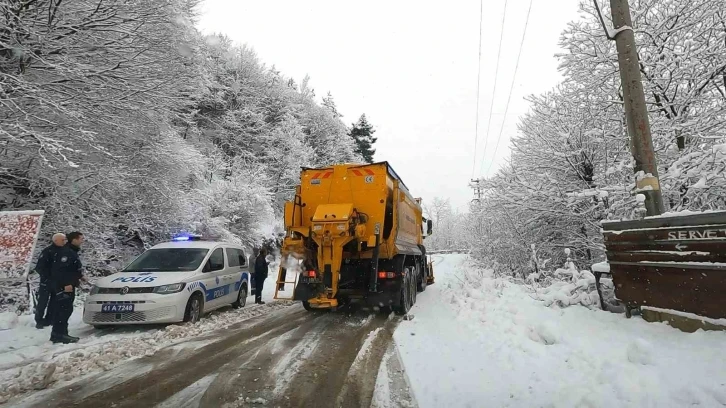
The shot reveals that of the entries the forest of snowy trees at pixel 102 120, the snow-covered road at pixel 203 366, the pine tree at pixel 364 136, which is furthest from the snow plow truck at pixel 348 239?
the pine tree at pixel 364 136

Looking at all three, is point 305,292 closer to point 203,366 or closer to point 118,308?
point 118,308

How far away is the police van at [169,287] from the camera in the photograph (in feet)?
21.3

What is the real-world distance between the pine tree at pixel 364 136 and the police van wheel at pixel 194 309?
39.6 metres

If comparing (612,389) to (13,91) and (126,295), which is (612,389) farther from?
(13,91)

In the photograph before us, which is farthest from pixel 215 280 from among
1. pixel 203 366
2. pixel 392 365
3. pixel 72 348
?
pixel 392 365

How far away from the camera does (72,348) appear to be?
17.8ft

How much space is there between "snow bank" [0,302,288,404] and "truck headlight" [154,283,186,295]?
1.98ft

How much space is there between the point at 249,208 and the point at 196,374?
1537cm

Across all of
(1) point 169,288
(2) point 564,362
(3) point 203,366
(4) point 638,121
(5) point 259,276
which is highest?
(4) point 638,121

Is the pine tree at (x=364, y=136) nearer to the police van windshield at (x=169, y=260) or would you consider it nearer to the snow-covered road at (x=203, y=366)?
the police van windshield at (x=169, y=260)

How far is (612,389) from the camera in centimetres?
319

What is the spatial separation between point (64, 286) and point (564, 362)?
277 inches

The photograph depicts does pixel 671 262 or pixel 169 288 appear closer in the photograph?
pixel 671 262

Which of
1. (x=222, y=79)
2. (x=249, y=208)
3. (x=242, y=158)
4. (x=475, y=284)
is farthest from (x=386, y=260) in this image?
(x=222, y=79)
